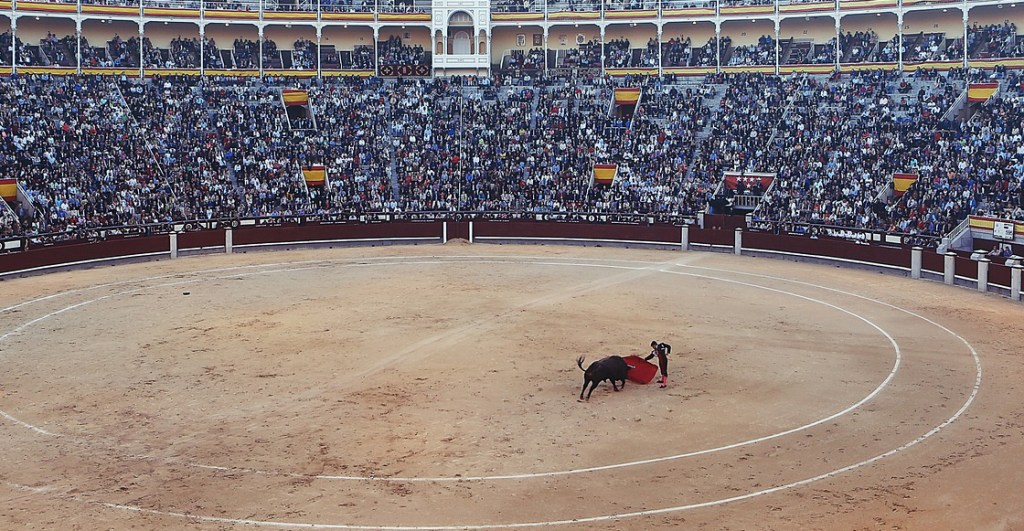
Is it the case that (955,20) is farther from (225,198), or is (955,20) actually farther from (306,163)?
(225,198)

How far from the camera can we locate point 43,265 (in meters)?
35.6

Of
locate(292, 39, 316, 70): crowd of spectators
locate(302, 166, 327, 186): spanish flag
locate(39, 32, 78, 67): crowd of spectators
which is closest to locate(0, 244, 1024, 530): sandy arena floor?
locate(302, 166, 327, 186): spanish flag

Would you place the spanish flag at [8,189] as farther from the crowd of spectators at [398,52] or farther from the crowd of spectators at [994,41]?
the crowd of spectators at [994,41]

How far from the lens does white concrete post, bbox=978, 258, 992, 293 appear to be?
1238 inches

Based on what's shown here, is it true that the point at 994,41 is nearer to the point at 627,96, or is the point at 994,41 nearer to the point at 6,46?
the point at 627,96

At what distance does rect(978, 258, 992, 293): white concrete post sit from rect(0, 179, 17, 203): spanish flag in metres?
35.8

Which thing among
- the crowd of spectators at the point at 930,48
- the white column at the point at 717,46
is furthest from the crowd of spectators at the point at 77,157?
the crowd of spectators at the point at 930,48

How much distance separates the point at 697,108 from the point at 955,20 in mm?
18142

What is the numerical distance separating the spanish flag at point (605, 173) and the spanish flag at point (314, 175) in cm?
1305

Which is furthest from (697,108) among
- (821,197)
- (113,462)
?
(113,462)

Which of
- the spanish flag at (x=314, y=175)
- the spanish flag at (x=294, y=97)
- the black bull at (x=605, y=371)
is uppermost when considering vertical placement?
the spanish flag at (x=294, y=97)

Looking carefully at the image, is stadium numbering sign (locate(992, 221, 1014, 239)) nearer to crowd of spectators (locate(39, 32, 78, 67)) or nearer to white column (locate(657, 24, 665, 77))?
white column (locate(657, 24, 665, 77))

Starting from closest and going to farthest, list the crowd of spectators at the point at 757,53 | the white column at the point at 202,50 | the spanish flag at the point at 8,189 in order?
the spanish flag at the point at 8,189 → the white column at the point at 202,50 → the crowd of spectators at the point at 757,53

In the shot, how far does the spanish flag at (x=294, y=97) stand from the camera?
185 ft
